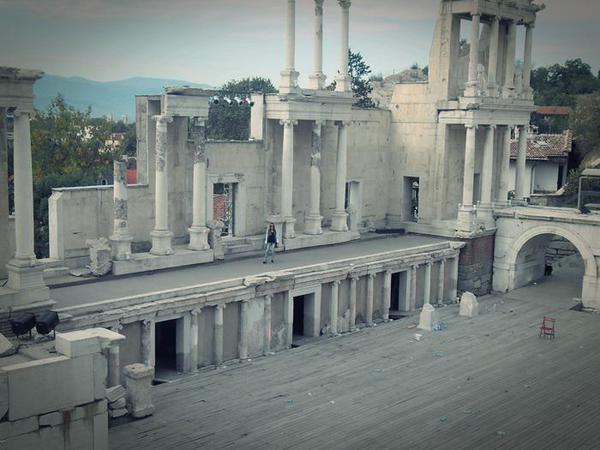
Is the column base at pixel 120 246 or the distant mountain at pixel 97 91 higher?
the distant mountain at pixel 97 91

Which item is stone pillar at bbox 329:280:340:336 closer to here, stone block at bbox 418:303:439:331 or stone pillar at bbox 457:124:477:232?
stone block at bbox 418:303:439:331

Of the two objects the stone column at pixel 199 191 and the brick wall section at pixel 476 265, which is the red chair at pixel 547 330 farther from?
the stone column at pixel 199 191

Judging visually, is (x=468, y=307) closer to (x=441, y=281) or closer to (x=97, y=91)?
(x=441, y=281)

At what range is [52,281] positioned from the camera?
23.6m

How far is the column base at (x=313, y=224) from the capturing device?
31875mm

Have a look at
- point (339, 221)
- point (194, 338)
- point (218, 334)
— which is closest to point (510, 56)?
point (339, 221)

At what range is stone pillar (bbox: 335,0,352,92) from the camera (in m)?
31.9

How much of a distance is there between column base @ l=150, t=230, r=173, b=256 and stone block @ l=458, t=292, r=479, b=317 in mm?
11335

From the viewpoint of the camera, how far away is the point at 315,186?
31.7 meters

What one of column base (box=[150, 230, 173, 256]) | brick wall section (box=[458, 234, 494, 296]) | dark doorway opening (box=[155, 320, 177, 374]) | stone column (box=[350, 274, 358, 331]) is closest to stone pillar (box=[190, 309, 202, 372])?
dark doorway opening (box=[155, 320, 177, 374])

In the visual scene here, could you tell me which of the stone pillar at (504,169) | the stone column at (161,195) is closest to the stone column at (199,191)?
the stone column at (161,195)

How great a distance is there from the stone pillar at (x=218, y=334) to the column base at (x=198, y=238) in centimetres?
438

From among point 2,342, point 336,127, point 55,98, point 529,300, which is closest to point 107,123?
point 55,98

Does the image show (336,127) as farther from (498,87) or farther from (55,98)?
(55,98)
